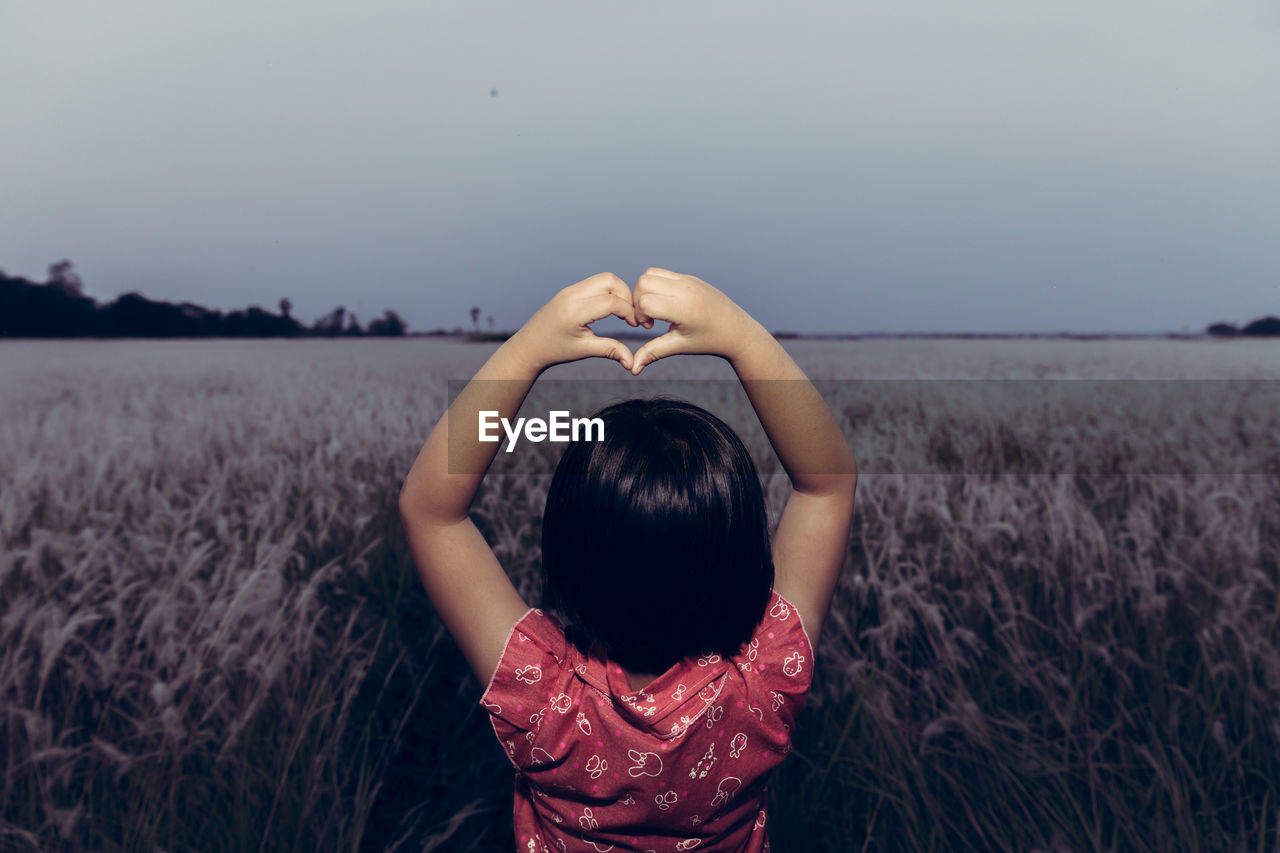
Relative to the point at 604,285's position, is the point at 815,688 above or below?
below

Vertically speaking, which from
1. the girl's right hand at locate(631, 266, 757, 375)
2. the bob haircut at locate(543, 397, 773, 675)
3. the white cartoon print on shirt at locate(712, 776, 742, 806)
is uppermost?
the girl's right hand at locate(631, 266, 757, 375)

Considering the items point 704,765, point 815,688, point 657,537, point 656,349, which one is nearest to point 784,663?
point 704,765

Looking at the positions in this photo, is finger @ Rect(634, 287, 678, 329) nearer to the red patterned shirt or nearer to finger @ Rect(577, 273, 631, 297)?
finger @ Rect(577, 273, 631, 297)

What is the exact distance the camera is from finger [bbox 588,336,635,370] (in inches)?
32.4

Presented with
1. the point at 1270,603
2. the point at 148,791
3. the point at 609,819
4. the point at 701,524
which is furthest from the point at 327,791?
the point at 1270,603

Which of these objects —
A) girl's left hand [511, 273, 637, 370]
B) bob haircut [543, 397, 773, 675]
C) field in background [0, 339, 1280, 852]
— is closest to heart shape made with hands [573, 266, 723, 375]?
girl's left hand [511, 273, 637, 370]

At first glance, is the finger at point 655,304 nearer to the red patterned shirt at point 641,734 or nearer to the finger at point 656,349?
the finger at point 656,349

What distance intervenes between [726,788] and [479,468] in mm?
530

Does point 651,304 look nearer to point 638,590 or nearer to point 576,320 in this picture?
point 576,320

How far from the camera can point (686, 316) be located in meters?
0.86

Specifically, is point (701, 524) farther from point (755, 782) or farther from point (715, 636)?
point (755, 782)

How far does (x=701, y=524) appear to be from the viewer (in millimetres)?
914

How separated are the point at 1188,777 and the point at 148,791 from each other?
2.26 m

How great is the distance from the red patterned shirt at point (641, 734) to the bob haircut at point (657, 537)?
49mm
